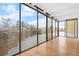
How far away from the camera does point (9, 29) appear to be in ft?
15.0

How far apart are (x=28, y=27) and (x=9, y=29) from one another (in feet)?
5.78

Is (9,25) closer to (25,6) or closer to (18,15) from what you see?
(18,15)

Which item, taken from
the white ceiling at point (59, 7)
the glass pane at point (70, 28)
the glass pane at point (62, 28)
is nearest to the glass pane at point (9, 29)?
the white ceiling at point (59, 7)

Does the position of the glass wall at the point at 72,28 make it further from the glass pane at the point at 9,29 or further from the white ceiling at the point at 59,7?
the glass pane at the point at 9,29

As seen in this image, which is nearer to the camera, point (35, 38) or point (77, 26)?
point (35, 38)

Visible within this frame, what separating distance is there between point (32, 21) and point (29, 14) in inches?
22.0

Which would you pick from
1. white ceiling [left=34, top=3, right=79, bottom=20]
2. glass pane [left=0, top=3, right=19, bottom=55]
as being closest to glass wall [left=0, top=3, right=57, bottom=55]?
glass pane [left=0, top=3, right=19, bottom=55]

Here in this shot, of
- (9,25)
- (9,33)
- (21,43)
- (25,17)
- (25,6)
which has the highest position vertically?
(25,6)

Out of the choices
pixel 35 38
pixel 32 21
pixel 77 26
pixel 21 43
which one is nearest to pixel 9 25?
pixel 21 43

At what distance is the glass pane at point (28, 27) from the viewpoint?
5582 mm

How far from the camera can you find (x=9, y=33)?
179 inches

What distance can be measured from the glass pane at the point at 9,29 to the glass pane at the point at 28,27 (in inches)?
22.0

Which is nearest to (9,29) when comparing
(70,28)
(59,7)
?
(59,7)

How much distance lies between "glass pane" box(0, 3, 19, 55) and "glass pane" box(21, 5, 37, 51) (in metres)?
0.56
